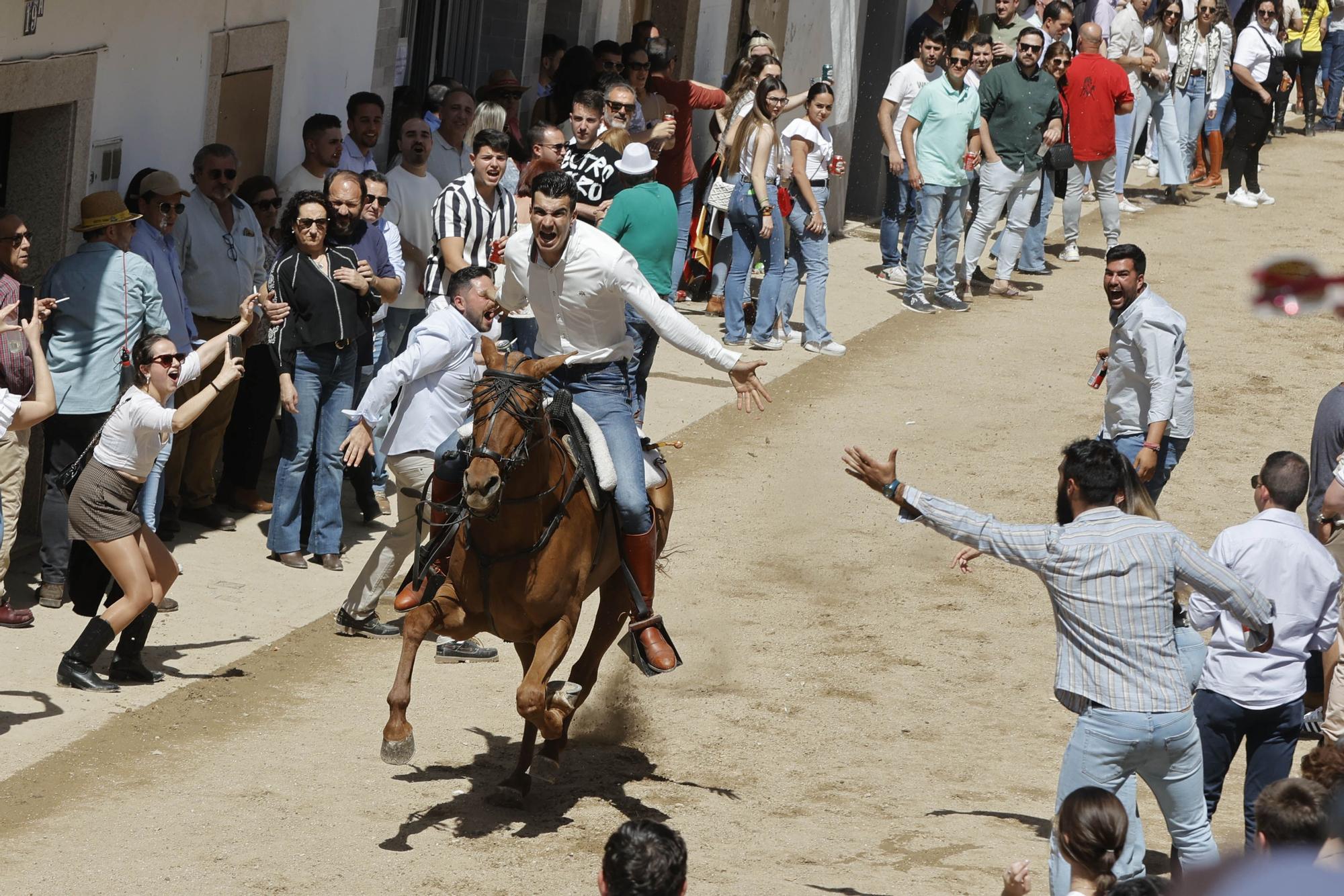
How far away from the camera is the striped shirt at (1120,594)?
5.21 meters

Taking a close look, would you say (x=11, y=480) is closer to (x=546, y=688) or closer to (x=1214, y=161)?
(x=546, y=688)

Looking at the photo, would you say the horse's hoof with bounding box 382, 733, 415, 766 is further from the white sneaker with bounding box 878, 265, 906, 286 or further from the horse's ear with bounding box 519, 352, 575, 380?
the white sneaker with bounding box 878, 265, 906, 286

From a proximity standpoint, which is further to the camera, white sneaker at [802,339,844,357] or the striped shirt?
white sneaker at [802,339,844,357]

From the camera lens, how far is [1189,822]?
17.6 ft

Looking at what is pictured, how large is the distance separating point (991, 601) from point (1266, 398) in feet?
19.5

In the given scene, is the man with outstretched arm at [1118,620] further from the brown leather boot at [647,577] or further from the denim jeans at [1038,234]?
the denim jeans at [1038,234]

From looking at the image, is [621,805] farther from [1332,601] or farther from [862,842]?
[1332,601]

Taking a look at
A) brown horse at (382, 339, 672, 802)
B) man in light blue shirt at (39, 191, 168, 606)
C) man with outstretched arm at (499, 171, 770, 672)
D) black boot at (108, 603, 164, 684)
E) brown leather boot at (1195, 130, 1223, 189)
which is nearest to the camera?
brown horse at (382, 339, 672, 802)

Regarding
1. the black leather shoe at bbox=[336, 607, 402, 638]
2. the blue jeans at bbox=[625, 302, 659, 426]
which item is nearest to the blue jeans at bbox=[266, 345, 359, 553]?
the black leather shoe at bbox=[336, 607, 402, 638]

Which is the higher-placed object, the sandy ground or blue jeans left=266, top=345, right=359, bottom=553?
blue jeans left=266, top=345, right=359, bottom=553

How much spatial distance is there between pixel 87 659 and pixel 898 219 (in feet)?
38.2

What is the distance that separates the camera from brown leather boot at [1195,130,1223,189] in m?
22.2

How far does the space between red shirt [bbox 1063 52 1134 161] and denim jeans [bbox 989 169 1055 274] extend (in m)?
0.48

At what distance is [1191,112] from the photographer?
22031 millimetres
